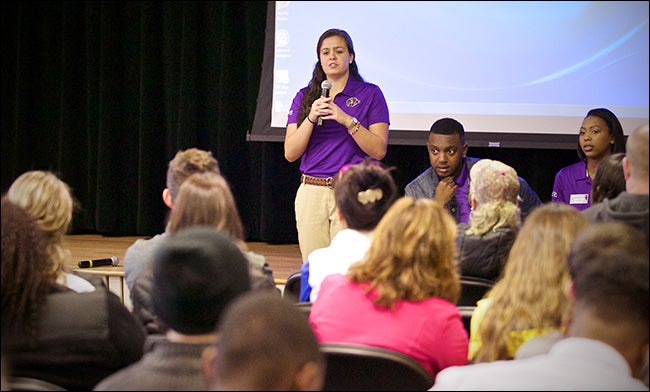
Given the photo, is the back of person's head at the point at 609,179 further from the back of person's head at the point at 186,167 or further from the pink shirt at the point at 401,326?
the back of person's head at the point at 186,167

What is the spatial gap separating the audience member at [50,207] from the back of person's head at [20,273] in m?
0.38

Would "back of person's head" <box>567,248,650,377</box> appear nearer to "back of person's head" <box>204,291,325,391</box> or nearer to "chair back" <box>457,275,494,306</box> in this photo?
"back of person's head" <box>204,291,325,391</box>

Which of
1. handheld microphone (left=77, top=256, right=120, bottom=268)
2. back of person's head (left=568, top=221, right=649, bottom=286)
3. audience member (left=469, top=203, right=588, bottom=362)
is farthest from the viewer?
handheld microphone (left=77, top=256, right=120, bottom=268)

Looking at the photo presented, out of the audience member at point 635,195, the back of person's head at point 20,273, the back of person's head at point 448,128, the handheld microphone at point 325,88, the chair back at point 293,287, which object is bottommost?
the chair back at point 293,287

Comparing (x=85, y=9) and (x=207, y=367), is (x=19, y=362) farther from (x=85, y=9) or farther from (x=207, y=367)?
(x=85, y=9)

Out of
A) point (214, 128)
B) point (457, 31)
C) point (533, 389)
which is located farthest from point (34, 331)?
point (214, 128)

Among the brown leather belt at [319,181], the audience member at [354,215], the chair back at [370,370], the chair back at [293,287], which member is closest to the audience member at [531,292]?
the chair back at [370,370]

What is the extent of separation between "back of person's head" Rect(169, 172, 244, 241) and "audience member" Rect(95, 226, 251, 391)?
91cm

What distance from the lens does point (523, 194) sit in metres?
4.10

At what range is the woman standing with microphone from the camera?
13.9ft

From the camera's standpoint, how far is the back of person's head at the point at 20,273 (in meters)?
1.99

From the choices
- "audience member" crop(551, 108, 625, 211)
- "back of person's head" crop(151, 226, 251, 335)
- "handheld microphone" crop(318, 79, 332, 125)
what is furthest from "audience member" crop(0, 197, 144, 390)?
"audience member" crop(551, 108, 625, 211)

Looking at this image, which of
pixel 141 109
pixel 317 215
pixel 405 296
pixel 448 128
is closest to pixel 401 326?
pixel 405 296

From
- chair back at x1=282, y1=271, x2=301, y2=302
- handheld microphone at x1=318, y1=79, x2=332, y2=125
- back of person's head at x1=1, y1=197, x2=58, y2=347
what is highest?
handheld microphone at x1=318, y1=79, x2=332, y2=125
